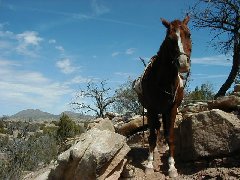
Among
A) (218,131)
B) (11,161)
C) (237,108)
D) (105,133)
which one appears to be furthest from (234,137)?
(11,161)

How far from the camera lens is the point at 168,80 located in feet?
27.5

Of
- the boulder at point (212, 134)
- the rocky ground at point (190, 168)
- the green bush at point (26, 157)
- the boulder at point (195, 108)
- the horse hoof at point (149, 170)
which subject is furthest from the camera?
the green bush at point (26, 157)

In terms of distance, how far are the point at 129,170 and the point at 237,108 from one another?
3391 millimetres

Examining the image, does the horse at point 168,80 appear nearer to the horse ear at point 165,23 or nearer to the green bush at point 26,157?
the horse ear at point 165,23

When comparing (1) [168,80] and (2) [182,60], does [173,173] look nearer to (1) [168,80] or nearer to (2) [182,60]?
(1) [168,80]

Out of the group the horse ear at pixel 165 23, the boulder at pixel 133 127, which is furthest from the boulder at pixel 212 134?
the boulder at pixel 133 127

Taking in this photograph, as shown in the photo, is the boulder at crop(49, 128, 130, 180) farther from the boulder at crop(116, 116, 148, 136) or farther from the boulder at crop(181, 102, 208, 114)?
the boulder at crop(181, 102, 208, 114)

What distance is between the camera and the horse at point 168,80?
7570mm

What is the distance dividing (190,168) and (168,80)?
6.78 ft

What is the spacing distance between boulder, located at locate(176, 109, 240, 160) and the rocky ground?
19 cm

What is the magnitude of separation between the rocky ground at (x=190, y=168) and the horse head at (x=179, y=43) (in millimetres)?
2258

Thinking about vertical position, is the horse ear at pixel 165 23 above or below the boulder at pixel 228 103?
above

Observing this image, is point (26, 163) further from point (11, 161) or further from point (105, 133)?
point (105, 133)

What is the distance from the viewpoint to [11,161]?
1933cm
